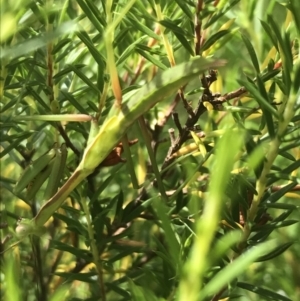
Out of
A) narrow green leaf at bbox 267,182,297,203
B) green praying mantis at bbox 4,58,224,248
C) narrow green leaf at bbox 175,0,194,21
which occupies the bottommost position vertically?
narrow green leaf at bbox 267,182,297,203

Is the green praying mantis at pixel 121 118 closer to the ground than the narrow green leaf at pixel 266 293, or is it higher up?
higher up

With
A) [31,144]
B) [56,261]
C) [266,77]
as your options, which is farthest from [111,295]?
[266,77]

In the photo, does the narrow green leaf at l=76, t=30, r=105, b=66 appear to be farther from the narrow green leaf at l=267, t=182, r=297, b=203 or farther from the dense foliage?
the narrow green leaf at l=267, t=182, r=297, b=203

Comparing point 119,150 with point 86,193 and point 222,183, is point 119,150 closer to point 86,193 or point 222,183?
point 86,193

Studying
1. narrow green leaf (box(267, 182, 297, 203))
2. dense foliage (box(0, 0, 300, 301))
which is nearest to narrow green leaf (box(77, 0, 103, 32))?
dense foliage (box(0, 0, 300, 301))

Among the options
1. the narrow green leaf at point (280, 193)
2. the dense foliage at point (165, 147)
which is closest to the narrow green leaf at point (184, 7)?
the dense foliage at point (165, 147)

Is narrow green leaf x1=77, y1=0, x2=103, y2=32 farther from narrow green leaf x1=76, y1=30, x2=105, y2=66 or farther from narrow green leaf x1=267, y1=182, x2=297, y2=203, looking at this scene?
narrow green leaf x1=267, y1=182, x2=297, y2=203

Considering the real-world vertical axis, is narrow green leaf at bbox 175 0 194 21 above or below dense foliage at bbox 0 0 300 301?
above

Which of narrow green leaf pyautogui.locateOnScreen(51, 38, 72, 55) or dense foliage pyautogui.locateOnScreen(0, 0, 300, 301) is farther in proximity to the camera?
narrow green leaf pyautogui.locateOnScreen(51, 38, 72, 55)

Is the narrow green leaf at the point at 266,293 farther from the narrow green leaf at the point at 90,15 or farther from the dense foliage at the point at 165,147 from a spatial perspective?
the narrow green leaf at the point at 90,15
